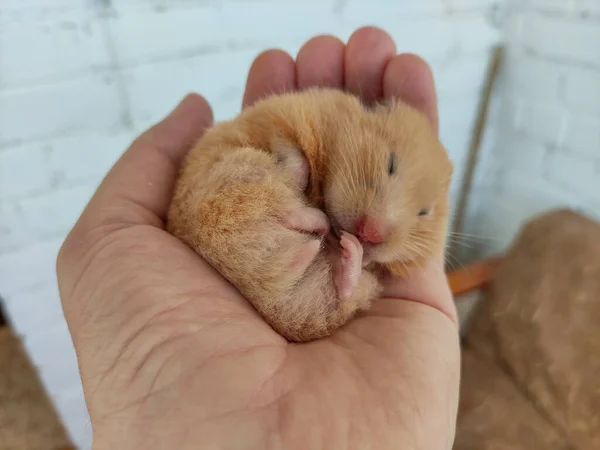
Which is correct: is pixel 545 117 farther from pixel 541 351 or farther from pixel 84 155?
pixel 84 155

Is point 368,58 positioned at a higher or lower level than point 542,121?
higher

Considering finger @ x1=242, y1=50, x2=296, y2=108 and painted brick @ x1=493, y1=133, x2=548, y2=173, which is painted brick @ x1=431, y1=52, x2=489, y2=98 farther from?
finger @ x1=242, y1=50, x2=296, y2=108

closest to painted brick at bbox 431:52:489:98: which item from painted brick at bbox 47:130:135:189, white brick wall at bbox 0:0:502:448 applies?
white brick wall at bbox 0:0:502:448

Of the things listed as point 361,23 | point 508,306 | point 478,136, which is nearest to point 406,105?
point 361,23

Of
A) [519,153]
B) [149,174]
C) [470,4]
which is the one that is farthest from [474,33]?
[149,174]

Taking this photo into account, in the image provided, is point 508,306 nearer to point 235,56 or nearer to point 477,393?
point 477,393
